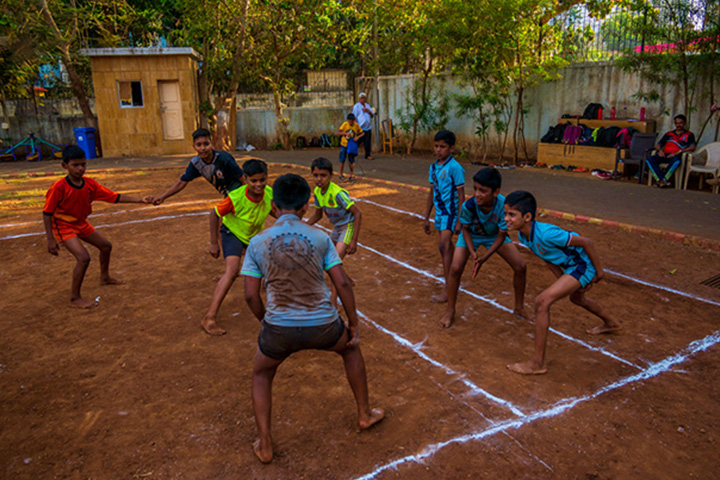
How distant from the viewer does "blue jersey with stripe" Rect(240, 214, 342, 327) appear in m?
3.15

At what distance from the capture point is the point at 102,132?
805 inches

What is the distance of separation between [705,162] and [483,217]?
8.89 m

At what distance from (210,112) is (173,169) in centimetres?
487

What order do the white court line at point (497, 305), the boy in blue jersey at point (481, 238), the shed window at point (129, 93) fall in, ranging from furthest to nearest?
the shed window at point (129, 93) < the boy in blue jersey at point (481, 238) < the white court line at point (497, 305)

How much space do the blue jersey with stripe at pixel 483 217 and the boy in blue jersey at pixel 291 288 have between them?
90.3 inches

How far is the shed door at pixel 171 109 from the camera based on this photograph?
20.5 m

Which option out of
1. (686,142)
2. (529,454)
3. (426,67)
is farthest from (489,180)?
(426,67)

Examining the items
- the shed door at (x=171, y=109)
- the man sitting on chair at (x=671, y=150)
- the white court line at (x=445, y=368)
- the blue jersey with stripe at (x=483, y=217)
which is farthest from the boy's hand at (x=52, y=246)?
the shed door at (x=171, y=109)

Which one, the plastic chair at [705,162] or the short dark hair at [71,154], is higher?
the short dark hair at [71,154]

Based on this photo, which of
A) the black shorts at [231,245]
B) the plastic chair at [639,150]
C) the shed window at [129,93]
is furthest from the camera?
the shed window at [129,93]

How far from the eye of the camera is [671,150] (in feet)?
38.2

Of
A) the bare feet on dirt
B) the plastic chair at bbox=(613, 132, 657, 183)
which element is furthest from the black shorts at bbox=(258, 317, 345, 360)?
the plastic chair at bbox=(613, 132, 657, 183)

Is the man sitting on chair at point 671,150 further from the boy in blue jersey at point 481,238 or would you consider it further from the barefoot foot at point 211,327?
the barefoot foot at point 211,327

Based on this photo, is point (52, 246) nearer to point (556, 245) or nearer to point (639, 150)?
point (556, 245)
